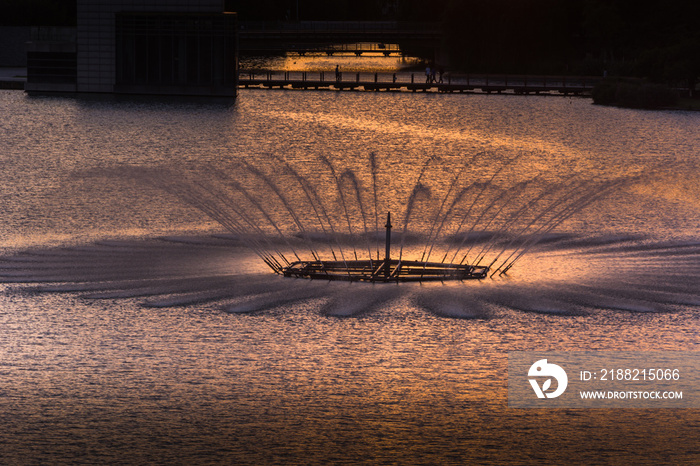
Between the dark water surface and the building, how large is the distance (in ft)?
137

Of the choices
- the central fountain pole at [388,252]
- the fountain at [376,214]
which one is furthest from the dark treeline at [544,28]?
the central fountain pole at [388,252]

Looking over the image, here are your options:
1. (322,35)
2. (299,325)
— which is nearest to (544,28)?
(322,35)

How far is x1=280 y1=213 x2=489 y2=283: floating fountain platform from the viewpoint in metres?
17.2

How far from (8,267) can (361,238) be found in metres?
7.21

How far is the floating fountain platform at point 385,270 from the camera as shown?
17203 mm

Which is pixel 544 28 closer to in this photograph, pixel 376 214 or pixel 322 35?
pixel 322 35

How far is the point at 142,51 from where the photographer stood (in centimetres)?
7450

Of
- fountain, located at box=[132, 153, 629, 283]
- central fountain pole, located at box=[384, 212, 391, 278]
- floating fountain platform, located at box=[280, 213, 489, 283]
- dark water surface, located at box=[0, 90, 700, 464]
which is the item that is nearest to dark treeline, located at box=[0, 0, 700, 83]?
fountain, located at box=[132, 153, 629, 283]

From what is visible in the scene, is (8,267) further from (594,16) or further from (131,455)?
(594,16)

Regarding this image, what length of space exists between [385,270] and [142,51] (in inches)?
2420

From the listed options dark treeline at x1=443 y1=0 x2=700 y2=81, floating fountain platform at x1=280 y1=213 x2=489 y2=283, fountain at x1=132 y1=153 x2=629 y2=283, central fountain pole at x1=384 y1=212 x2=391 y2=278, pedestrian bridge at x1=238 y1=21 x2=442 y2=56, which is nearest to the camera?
floating fountain platform at x1=280 y1=213 x2=489 y2=283

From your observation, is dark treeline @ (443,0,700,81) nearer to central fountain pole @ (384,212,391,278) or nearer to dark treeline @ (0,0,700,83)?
dark treeline @ (0,0,700,83)

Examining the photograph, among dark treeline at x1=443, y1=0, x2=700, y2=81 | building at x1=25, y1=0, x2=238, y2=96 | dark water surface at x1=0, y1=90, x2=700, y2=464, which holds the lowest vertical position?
dark water surface at x1=0, y1=90, x2=700, y2=464

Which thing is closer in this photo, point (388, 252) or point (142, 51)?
point (388, 252)
